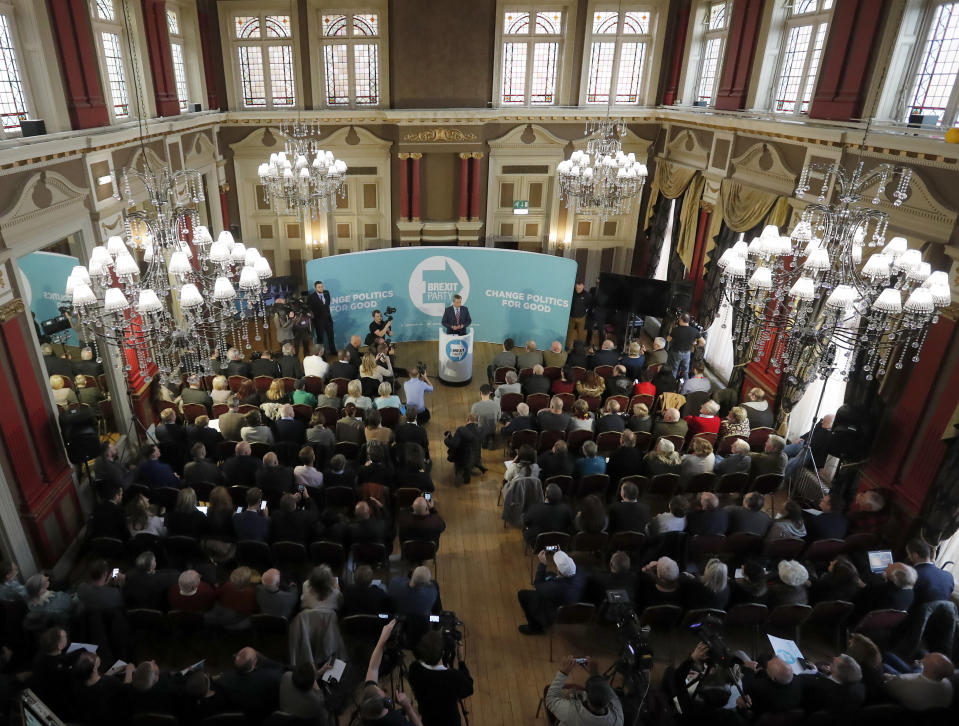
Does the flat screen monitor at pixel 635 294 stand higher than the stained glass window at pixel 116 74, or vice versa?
the stained glass window at pixel 116 74

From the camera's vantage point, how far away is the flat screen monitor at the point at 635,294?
Result: 1057 centimetres

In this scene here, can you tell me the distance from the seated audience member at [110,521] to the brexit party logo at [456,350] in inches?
206

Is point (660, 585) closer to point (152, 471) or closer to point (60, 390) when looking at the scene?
point (152, 471)

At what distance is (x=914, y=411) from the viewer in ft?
19.9

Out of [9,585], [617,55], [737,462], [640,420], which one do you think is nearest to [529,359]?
[640,420]

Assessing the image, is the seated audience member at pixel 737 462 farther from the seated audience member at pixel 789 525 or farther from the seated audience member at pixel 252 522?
the seated audience member at pixel 252 522

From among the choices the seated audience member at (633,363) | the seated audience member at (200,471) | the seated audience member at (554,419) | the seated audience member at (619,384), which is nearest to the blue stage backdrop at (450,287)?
the seated audience member at (633,363)

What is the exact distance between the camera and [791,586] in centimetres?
488

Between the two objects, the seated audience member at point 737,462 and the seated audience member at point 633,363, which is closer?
the seated audience member at point 737,462

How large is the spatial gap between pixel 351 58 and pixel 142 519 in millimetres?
9935

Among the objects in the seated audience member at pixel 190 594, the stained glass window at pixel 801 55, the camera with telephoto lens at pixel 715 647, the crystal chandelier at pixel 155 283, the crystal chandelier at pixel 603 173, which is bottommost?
the seated audience member at pixel 190 594

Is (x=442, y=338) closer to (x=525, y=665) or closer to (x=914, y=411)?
(x=525, y=665)

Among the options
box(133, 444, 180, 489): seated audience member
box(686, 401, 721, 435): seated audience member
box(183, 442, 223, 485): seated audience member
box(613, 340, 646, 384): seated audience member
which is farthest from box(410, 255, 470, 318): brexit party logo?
box(133, 444, 180, 489): seated audience member

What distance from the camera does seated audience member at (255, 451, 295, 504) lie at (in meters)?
5.89
